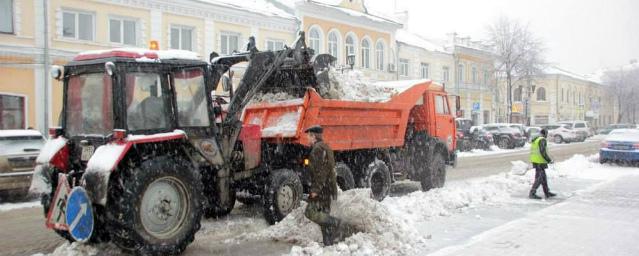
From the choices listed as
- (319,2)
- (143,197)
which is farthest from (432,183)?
(319,2)

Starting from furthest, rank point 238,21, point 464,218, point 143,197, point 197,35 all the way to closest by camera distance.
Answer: point 238,21 → point 197,35 → point 464,218 → point 143,197

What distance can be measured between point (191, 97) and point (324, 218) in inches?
93.4

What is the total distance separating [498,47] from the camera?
42938 mm

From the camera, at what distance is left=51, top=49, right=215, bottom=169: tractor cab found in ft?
22.4

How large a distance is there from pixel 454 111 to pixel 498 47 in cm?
3023

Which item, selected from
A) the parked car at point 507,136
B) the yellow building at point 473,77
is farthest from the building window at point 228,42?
the yellow building at point 473,77

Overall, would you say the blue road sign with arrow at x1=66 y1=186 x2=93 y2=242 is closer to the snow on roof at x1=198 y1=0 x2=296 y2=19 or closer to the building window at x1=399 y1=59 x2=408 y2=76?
the snow on roof at x1=198 y1=0 x2=296 y2=19

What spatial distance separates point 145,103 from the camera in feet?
23.3

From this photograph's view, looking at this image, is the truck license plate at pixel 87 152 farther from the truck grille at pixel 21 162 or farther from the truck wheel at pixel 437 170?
the truck wheel at pixel 437 170

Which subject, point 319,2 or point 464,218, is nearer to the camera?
point 464,218

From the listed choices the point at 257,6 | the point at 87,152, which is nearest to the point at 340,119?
the point at 87,152

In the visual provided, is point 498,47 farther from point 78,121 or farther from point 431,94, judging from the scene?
point 78,121

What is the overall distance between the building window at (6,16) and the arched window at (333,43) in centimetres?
1573

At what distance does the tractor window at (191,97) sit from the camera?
747cm
